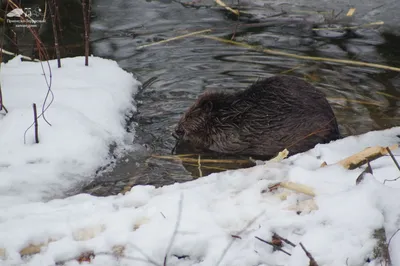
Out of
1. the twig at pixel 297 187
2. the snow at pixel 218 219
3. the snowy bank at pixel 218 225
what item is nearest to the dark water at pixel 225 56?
the snow at pixel 218 219

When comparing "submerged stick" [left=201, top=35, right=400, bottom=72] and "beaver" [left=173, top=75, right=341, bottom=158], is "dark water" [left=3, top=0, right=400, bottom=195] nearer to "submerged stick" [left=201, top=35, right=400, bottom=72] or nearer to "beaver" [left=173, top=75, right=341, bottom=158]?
"submerged stick" [left=201, top=35, right=400, bottom=72]

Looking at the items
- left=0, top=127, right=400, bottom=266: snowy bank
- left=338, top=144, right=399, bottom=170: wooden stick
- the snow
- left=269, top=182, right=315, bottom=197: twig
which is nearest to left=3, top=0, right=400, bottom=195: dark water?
the snow

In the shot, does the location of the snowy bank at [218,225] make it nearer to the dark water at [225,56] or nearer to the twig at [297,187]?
the twig at [297,187]

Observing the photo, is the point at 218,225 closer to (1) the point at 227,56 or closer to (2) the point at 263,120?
(2) the point at 263,120

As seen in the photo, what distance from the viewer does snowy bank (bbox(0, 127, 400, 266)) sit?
7.36 feet

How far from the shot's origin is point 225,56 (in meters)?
6.06

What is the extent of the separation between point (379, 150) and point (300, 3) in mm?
5234

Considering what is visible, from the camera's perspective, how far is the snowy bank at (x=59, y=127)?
11.3ft

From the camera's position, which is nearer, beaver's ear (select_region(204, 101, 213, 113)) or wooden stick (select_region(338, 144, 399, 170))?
wooden stick (select_region(338, 144, 399, 170))

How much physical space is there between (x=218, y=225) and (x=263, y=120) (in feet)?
6.21

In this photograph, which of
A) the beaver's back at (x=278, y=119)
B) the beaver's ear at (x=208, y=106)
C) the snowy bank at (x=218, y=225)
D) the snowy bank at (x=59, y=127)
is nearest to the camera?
the snowy bank at (x=218, y=225)

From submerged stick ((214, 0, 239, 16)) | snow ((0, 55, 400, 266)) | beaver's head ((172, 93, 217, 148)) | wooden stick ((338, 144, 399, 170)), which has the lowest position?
beaver's head ((172, 93, 217, 148))

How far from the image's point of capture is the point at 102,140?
13.0 ft

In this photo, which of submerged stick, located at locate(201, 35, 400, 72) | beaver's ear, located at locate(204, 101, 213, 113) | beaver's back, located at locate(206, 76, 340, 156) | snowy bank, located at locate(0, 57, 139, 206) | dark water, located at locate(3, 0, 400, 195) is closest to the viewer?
snowy bank, located at locate(0, 57, 139, 206)
